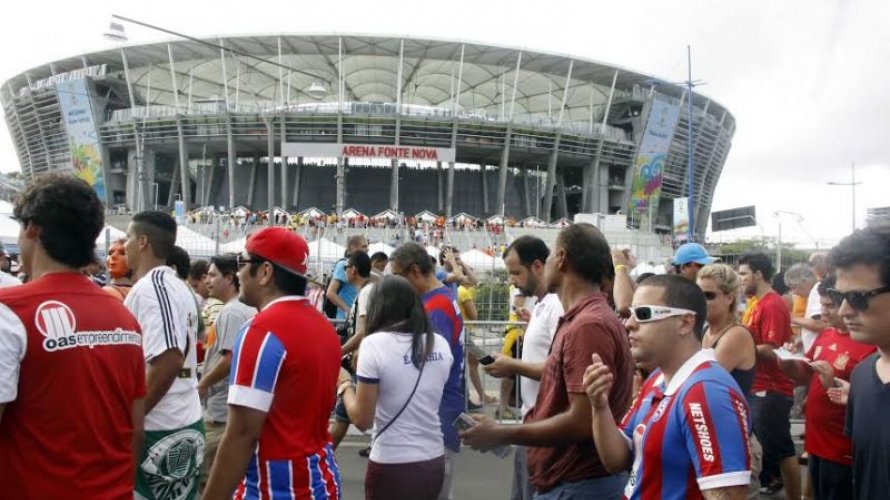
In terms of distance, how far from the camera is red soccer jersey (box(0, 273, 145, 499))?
2.06 metres

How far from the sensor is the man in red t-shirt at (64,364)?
6.79 feet

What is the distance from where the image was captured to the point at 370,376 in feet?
10.8

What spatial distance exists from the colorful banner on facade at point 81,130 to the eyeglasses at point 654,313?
60452mm

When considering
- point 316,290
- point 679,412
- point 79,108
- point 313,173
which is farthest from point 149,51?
point 679,412

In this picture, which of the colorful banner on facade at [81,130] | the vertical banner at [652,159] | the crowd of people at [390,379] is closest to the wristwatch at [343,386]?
the crowd of people at [390,379]

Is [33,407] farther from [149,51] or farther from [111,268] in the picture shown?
[149,51]

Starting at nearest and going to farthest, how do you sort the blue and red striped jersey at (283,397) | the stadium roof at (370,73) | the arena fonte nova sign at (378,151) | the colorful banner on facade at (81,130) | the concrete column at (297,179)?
the blue and red striped jersey at (283,397), the arena fonte nova sign at (378,151), the stadium roof at (370,73), the colorful banner on facade at (81,130), the concrete column at (297,179)

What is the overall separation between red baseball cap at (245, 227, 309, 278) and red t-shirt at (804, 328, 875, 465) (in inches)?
119

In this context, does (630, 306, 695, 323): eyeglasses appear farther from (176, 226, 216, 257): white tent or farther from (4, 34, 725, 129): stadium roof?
(4, 34, 725, 129): stadium roof

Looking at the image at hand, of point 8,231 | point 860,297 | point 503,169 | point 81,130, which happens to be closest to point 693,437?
point 860,297

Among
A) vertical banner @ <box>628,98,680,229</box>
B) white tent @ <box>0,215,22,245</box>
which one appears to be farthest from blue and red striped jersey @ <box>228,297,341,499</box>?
vertical banner @ <box>628,98,680,229</box>

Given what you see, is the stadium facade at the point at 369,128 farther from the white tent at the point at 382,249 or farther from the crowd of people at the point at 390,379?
the crowd of people at the point at 390,379

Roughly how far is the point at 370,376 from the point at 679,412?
1627mm

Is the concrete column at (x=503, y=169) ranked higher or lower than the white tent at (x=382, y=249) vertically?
higher
